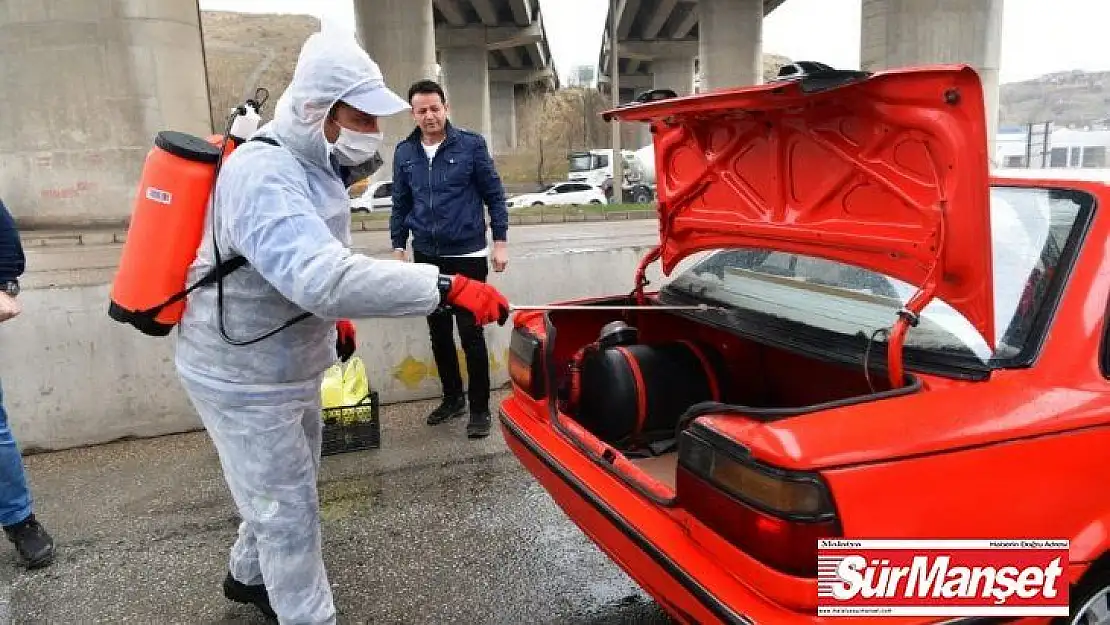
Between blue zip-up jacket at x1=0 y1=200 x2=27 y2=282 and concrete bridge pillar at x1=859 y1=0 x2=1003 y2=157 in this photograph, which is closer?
blue zip-up jacket at x1=0 y1=200 x2=27 y2=282

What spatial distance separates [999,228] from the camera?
2.27m

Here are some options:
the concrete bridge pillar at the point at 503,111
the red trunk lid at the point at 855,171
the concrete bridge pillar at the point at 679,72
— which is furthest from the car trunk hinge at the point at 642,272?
the concrete bridge pillar at the point at 503,111

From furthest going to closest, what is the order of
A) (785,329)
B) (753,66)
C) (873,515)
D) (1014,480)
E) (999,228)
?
1. (753,66)
2. (785,329)
3. (999,228)
4. (1014,480)
5. (873,515)

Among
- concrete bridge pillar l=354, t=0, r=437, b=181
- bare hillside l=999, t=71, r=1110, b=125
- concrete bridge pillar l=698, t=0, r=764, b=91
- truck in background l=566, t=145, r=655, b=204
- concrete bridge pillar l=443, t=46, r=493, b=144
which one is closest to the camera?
concrete bridge pillar l=354, t=0, r=437, b=181

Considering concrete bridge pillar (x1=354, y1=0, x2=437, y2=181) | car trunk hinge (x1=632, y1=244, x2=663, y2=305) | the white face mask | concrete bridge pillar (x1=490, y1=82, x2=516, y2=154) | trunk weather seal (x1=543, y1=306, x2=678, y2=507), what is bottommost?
trunk weather seal (x1=543, y1=306, x2=678, y2=507)

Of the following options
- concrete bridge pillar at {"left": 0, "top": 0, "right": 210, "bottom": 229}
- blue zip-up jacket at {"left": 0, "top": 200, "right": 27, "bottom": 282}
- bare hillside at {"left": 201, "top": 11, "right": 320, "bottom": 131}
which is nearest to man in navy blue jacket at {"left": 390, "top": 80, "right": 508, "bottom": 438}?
blue zip-up jacket at {"left": 0, "top": 200, "right": 27, "bottom": 282}

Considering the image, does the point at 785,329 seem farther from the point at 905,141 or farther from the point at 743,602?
the point at 743,602

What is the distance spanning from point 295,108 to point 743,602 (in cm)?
173

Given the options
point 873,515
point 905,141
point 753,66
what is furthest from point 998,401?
point 753,66

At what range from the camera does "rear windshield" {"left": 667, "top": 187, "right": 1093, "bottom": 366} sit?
6.49ft

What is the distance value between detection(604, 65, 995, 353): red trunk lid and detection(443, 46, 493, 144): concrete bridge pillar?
37814 mm

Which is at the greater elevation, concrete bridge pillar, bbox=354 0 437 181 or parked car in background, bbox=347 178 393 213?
concrete bridge pillar, bbox=354 0 437 181

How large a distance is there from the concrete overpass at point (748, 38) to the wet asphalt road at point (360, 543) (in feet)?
16.6

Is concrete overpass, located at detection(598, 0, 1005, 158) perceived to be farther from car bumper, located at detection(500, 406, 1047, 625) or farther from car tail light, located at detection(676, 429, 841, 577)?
car tail light, located at detection(676, 429, 841, 577)
